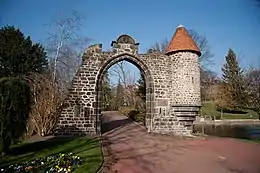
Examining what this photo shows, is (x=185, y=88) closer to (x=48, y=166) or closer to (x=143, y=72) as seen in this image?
(x=143, y=72)

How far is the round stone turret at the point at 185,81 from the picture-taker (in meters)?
15.7

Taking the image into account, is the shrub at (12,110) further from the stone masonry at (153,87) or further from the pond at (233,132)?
the pond at (233,132)

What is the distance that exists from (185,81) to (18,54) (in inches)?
709


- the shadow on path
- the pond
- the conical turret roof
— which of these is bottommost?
the pond

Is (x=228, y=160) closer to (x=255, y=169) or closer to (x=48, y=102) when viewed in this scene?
(x=255, y=169)

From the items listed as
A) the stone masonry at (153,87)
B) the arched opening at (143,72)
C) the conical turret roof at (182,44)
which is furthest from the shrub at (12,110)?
the conical turret roof at (182,44)

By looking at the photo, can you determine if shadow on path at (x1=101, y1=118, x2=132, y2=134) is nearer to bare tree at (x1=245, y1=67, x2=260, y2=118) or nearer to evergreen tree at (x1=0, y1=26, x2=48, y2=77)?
evergreen tree at (x1=0, y1=26, x2=48, y2=77)

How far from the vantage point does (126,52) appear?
16109mm

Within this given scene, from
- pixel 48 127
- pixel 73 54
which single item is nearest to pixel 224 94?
pixel 73 54

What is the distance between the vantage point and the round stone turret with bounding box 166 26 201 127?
51.6ft

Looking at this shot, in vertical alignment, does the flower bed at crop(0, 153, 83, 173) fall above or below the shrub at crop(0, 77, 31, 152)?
below

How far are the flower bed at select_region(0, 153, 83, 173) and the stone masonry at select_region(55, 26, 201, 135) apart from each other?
6.88m

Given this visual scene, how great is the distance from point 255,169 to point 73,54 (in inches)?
901

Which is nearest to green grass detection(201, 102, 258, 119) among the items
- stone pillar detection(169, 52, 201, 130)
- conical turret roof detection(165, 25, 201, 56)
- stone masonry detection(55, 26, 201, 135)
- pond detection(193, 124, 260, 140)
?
pond detection(193, 124, 260, 140)
